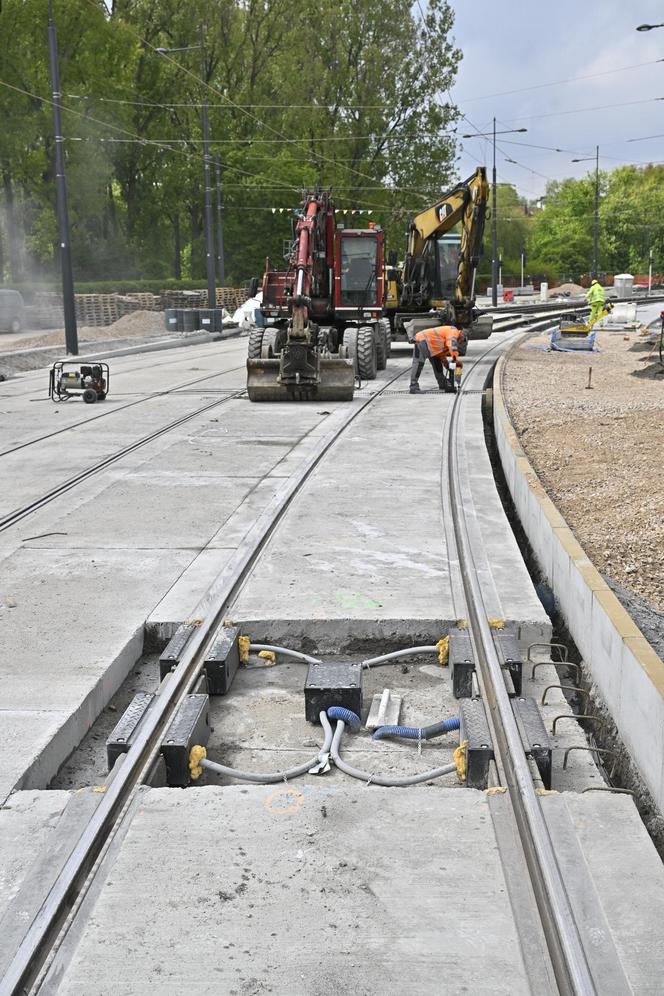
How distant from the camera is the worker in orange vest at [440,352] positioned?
61.4ft

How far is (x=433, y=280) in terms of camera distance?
28.3 metres

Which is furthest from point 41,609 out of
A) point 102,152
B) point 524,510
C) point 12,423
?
point 102,152

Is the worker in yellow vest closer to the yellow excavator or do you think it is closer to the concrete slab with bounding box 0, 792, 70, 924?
the yellow excavator

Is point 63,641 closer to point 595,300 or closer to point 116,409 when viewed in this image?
point 116,409

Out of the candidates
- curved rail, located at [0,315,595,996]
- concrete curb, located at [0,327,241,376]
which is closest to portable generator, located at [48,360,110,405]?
concrete curb, located at [0,327,241,376]

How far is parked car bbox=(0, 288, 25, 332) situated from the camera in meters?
43.6

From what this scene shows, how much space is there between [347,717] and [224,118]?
6453 centimetres

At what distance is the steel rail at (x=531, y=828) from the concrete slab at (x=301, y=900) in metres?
0.14

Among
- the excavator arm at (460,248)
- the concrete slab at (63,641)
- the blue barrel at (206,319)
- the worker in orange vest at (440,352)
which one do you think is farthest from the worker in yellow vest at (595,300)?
the concrete slab at (63,641)

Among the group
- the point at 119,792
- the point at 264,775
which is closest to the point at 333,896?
the point at 264,775

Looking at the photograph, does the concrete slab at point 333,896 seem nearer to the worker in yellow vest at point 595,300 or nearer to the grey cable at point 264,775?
the grey cable at point 264,775

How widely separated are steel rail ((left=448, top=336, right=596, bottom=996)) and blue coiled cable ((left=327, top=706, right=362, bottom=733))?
723mm

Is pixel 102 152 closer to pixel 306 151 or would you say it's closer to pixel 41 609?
pixel 306 151

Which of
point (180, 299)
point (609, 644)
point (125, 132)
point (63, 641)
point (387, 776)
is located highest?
point (125, 132)
